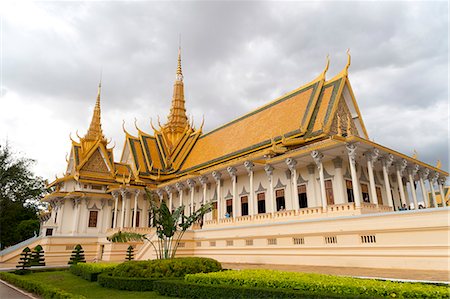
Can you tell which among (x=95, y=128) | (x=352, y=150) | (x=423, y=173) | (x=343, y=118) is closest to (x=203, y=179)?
(x=343, y=118)

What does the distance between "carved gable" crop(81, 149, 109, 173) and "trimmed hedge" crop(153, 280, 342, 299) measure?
876 inches

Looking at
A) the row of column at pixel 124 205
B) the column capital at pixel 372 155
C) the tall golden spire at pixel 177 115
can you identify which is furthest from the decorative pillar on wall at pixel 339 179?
the tall golden spire at pixel 177 115

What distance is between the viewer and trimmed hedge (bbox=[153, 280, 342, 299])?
21.4 ft

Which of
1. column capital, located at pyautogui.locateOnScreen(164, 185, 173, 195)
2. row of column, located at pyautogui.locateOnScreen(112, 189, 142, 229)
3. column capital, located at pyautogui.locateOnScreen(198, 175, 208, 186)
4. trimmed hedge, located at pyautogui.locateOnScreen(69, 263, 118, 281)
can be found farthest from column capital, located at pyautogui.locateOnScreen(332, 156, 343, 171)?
row of column, located at pyautogui.locateOnScreen(112, 189, 142, 229)

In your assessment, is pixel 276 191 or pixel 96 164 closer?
pixel 276 191

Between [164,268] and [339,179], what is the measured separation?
9.88 meters

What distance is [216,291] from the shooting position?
299 inches

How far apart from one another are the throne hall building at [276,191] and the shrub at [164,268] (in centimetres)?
497

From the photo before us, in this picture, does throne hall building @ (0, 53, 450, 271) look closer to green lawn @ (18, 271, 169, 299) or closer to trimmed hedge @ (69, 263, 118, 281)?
trimmed hedge @ (69, 263, 118, 281)

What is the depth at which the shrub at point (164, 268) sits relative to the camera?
33.3 feet

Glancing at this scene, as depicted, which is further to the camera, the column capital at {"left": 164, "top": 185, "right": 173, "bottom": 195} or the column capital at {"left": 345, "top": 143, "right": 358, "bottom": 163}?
the column capital at {"left": 164, "top": 185, "right": 173, "bottom": 195}

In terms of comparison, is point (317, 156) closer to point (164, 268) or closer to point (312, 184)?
point (312, 184)

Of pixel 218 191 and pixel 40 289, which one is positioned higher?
pixel 218 191

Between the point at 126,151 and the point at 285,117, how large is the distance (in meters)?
18.9
